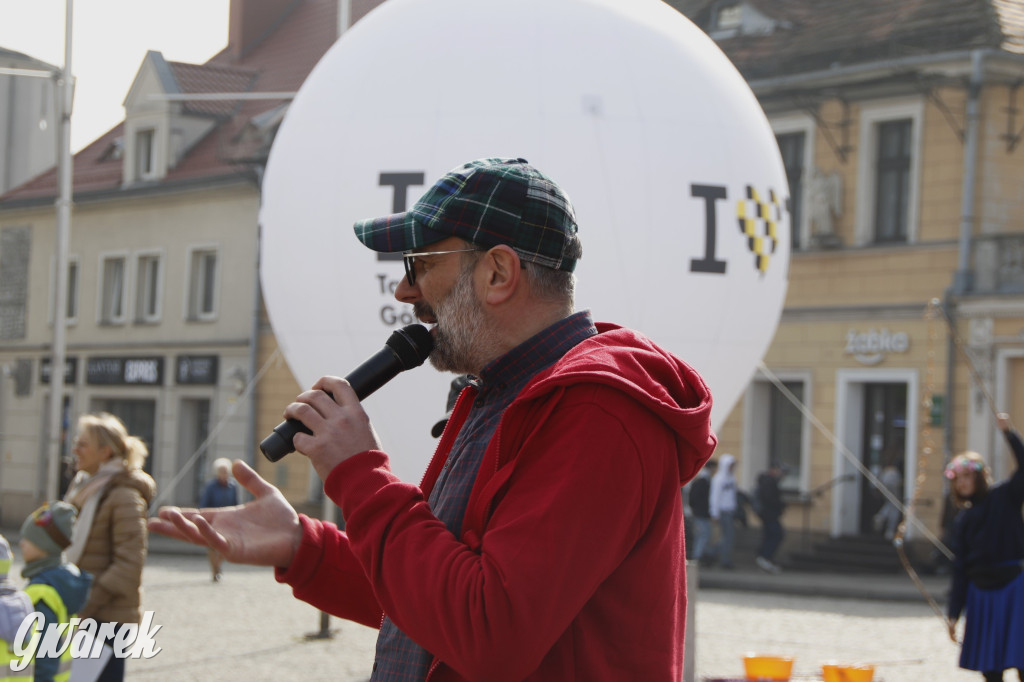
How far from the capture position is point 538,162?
22.7ft

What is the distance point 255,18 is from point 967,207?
18600 millimetres

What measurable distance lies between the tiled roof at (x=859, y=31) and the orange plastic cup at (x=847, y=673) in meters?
16.9

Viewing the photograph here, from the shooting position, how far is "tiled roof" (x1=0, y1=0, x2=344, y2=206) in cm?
3058

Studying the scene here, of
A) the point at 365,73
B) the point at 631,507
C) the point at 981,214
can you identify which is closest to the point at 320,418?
the point at 631,507

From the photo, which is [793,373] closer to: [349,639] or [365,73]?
[349,639]

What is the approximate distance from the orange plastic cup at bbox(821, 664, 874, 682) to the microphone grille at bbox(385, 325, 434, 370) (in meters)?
3.03

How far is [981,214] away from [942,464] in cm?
389

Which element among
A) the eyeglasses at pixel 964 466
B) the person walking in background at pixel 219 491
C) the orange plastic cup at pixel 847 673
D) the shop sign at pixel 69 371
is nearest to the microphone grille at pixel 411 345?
the orange plastic cup at pixel 847 673

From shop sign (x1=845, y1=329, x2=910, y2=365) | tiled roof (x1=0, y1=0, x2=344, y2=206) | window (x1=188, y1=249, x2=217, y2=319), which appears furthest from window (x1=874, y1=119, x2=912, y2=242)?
window (x1=188, y1=249, x2=217, y2=319)

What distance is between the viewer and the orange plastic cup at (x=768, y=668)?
17.5ft

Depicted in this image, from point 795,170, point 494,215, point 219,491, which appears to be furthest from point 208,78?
point 494,215

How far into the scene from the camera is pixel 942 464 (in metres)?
21.5

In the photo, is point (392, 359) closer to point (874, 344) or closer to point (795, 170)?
point (874, 344)

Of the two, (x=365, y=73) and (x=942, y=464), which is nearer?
(x=365, y=73)
